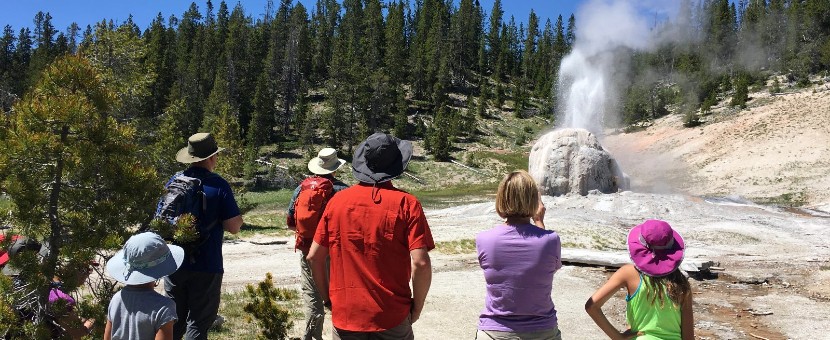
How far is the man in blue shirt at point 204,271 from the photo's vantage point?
450 cm

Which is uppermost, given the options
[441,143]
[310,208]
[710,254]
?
[441,143]

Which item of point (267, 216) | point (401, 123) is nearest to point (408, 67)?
point (401, 123)

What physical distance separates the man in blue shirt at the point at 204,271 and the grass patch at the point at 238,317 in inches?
45.3

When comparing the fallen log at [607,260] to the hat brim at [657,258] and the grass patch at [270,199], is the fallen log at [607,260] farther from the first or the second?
the grass patch at [270,199]

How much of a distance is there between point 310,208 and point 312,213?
53mm

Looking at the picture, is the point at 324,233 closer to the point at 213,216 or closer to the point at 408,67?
the point at 213,216

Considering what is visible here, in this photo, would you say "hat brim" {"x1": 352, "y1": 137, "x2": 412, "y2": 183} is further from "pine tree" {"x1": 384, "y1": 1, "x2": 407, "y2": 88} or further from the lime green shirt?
"pine tree" {"x1": 384, "y1": 1, "x2": 407, "y2": 88}

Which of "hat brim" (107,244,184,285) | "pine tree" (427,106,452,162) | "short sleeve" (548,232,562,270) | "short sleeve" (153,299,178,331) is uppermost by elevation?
"pine tree" (427,106,452,162)

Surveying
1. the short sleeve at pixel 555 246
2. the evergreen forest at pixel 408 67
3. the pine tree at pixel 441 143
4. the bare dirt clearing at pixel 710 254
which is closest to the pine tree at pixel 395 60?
the evergreen forest at pixel 408 67

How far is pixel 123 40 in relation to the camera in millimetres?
20344

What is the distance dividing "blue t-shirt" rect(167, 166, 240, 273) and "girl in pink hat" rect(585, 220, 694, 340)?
2.89 metres

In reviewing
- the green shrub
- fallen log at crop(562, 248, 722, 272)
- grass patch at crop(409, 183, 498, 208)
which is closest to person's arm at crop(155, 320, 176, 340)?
the green shrub

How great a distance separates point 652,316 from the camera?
12.0ft

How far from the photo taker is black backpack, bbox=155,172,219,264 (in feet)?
14.5
